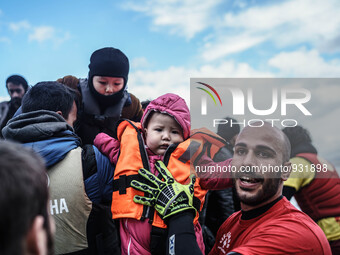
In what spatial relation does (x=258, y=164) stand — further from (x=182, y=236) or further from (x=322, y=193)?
(x=322, y=193)

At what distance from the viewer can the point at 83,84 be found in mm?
3426

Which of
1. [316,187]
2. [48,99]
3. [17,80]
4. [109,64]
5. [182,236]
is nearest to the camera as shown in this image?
[182,236]

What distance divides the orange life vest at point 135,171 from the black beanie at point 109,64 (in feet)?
3.52

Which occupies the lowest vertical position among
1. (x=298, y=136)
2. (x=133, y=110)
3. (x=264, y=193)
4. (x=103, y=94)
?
(x=264, y=193)

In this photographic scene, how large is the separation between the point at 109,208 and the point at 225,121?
260 cm

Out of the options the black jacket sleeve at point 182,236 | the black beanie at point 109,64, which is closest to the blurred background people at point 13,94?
the black beanie at point 109,64

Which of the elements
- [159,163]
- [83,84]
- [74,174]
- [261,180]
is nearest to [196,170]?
[159,163]

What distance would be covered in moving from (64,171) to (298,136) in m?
2.65

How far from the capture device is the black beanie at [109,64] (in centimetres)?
340

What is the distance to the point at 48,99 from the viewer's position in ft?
7.81

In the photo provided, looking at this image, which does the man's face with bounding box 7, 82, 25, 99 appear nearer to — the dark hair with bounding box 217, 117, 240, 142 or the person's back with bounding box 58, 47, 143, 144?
the person's back with bounding box 58, 47, 143, 144

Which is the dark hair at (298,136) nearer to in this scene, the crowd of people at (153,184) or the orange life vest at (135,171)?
the crowd of people at (153,184)

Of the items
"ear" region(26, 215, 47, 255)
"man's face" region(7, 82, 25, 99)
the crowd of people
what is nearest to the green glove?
the crowd of people

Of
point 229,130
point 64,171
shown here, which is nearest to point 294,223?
point 64,171
